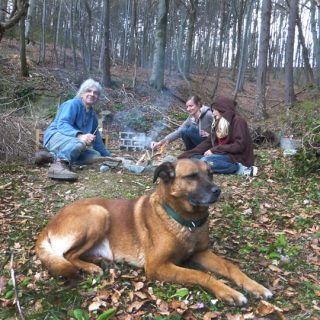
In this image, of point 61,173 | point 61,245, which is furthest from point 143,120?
point 61,245

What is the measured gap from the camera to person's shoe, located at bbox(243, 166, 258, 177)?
703 cm

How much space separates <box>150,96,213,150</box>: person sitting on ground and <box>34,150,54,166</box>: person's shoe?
1.93 metres

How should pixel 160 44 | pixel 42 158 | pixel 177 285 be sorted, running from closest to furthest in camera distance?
pixel 177 285
pixel 42 158
pixel 160 44

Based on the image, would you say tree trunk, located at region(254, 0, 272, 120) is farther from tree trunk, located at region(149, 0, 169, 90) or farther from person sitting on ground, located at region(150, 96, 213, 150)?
person sitting on ground, located at region(150, 96, 213, 150)

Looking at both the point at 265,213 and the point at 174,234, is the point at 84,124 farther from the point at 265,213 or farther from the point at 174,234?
the point at 174,234

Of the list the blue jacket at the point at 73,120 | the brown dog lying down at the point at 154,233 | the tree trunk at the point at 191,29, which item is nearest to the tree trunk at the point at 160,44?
the tree trunk at the point at 191,29

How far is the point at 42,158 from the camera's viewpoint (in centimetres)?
748

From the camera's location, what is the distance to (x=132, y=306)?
3289 mm

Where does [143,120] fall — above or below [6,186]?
above

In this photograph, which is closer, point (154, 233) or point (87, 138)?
point (154, 233)

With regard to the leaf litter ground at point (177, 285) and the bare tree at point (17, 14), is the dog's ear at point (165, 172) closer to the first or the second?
the leaf litter ground at point (177, 285)

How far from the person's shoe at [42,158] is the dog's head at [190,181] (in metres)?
4.23

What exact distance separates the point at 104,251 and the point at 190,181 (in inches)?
43.6

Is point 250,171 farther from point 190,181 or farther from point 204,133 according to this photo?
point 190,181
